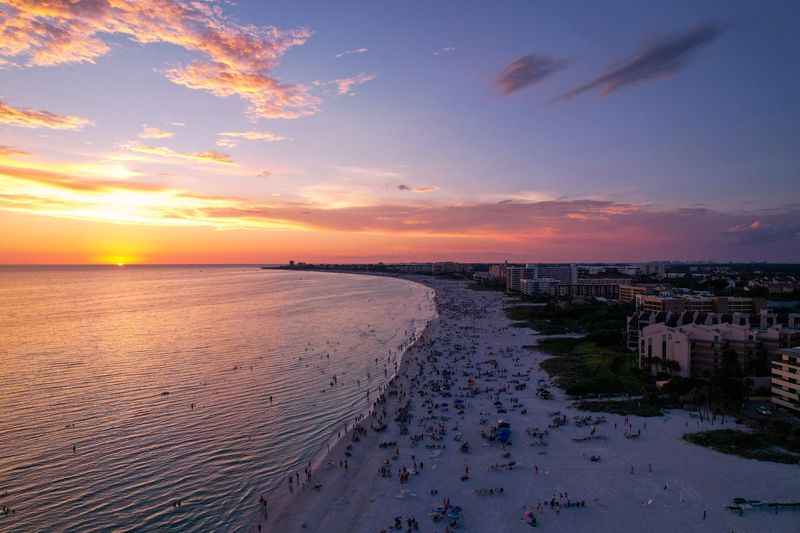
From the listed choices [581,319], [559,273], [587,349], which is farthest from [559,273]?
[587,349]

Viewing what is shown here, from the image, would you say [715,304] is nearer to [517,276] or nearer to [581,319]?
[581,319]

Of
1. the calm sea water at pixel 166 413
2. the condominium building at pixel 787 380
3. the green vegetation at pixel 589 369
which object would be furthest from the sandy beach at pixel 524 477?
the condominium building at pixel 787 380

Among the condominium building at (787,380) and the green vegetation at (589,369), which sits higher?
the condominium building at (787,380)

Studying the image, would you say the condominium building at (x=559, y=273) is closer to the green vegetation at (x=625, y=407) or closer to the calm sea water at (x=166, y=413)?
the calm sea water at (x=166, y=413)

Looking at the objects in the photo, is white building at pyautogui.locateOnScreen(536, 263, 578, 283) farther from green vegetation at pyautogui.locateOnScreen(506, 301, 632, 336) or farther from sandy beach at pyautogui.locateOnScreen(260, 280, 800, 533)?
sandy beach at pyautogui.locateOnScreen(260, 280, 800, 533)

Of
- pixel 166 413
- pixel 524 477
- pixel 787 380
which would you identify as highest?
pixel 787 380

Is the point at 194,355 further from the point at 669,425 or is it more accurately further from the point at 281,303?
the point at 281,303

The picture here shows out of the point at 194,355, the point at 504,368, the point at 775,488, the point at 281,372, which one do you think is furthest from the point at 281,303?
the point at 775,488

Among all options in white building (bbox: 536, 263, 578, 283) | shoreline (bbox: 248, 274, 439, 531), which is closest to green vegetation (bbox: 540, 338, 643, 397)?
shoreline (bbox: 248, 274, 439, 531)
